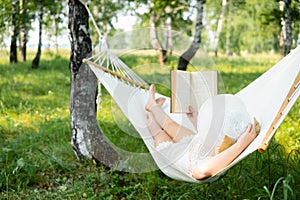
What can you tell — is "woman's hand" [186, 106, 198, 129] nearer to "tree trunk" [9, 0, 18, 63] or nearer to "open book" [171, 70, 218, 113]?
"open book" [171, 70, 218, 113]

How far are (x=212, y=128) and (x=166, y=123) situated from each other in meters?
0.43

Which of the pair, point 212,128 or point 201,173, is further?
point 212,128

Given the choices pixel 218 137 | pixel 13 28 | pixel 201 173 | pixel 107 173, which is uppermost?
pixel 13 28

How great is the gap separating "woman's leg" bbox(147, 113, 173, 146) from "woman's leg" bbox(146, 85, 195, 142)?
0.06 feet

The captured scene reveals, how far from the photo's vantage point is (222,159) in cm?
163

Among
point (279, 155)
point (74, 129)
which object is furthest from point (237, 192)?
point (74, 129)

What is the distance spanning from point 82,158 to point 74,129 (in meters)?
0.17

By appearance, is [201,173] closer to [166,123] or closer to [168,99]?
[166,123]

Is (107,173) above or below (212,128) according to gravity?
below

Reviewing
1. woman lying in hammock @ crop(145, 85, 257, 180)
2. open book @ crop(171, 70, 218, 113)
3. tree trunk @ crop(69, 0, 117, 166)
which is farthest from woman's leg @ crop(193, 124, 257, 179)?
tree trunk @ crop(69, 0, 117, 166)

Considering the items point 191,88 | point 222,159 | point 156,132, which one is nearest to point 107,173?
point 156,132

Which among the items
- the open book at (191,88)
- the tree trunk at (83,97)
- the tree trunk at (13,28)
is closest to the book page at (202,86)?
the open book at (191,88)

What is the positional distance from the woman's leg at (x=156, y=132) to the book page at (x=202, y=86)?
0.74ft

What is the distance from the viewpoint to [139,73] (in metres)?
2.25
